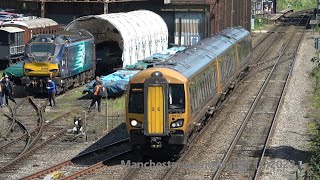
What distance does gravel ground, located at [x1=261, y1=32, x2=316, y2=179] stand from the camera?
1864cm

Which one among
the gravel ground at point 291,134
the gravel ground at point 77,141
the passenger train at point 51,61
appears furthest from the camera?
the passenger train at point 51,61

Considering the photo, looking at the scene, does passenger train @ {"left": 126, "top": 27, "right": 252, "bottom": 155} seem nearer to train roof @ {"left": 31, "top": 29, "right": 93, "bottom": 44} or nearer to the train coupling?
the train coupling

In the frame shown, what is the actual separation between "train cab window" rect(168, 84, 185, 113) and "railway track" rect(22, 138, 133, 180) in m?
2.33

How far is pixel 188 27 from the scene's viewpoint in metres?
49.4

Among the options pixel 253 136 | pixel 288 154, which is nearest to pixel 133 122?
pixel 288 154

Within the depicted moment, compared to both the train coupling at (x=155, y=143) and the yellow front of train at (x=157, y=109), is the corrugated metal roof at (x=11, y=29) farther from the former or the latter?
the train coupling at (x=155, y=143)

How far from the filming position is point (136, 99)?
728 inches

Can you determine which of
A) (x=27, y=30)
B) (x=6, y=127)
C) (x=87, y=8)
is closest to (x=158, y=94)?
(x=6, y=127)

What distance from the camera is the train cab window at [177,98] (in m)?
18.4

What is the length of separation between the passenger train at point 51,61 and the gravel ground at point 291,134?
9.75 metres

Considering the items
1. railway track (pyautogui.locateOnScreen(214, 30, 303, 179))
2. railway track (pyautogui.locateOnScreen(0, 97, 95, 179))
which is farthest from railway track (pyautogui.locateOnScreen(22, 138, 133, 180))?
railway track (pyautogui.locateOnScreen(214, 30, 303, 179))

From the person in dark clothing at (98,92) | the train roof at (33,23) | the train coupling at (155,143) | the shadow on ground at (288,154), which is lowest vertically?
the shadow on ground at (288,154)

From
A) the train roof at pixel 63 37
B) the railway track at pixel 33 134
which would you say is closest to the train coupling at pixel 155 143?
the railway track at pixel 33 134

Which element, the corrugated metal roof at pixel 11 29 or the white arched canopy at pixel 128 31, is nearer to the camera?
the white arched canopy at pixel 128 31
